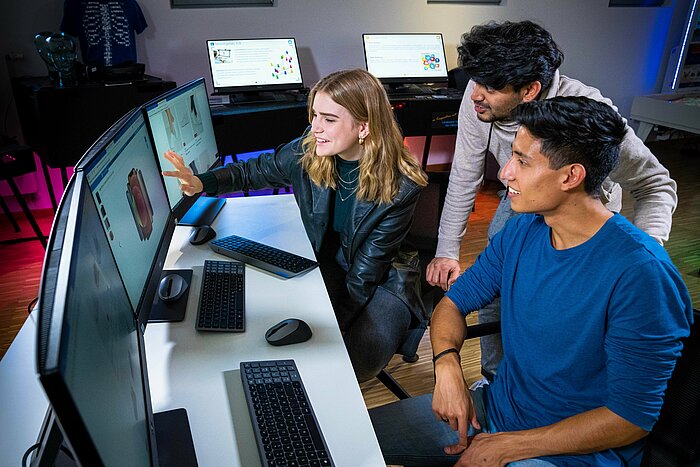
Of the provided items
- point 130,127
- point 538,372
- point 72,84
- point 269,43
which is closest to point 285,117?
point 269,43

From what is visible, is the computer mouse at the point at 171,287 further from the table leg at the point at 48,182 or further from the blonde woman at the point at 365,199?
the table leg at the point at 48,182

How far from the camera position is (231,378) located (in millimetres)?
1173

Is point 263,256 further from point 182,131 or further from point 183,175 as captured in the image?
point 182,131

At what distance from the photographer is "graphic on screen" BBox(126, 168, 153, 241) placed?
1246 mm

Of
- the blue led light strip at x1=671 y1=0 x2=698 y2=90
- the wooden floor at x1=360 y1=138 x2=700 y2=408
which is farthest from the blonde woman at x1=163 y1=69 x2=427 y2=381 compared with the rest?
the blue led light strip at x1=671 y1=0 x2=698 y2=90

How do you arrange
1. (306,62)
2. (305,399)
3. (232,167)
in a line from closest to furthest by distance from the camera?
(305,399), (232,167), (306,62)

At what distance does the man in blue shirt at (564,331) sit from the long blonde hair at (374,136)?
509 millimetres

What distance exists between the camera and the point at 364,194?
1806 mm

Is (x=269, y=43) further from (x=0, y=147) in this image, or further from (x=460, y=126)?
(x=460, y=126)

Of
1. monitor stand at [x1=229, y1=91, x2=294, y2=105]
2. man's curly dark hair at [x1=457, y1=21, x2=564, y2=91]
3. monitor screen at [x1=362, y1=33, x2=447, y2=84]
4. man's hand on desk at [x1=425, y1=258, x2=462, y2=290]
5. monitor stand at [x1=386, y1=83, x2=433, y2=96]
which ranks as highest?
man's curly dark hair at [x1=457, y1=21, x2=564, y2=91]

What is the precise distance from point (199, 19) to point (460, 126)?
2.86 meters

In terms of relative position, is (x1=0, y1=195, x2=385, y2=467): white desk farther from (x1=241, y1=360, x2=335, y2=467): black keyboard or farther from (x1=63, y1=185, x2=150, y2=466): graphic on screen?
(x1=63, y1=185, x2=150, y2=466): graphic on screen

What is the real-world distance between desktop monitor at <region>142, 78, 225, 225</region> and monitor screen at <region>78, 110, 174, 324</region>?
0.12 meters

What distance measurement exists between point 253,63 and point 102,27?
1.01 meters
